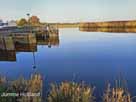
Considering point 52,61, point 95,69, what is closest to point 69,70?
point 95,69

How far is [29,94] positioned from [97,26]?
8885 cm

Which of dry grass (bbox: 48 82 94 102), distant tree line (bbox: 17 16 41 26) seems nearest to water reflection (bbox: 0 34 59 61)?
distant tree line (bbox: 17 16 41 26)

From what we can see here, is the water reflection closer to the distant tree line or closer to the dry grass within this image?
the distant tree line

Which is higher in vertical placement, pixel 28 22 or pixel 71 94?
pixel 71 94

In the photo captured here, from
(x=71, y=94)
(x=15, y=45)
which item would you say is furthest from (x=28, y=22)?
(x=71, y=94)

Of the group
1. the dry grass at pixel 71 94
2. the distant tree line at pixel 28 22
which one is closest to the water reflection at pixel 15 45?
the distant tree line at pixel 28 22

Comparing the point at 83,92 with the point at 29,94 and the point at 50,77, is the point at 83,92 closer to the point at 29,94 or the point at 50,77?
the point at 29,94

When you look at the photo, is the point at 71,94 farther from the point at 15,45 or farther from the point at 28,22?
the point at 28,22

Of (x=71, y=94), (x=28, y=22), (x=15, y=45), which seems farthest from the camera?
(x=28, y=22)

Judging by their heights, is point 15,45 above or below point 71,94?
below

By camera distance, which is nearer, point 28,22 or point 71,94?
point 71,94

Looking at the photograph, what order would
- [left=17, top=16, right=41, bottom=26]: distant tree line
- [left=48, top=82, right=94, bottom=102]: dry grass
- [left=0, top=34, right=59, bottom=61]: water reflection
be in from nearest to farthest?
[left=48, top=82, right=94, bottom=102]: dry grass → [left=0, top=34, right=59, bottom=61]: water reflection → [left=17, top=16, right=41, bottom=26]: distant tree line

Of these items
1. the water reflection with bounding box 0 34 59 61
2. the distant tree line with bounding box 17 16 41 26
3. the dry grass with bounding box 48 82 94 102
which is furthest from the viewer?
the distant tree line with bounding box 17 16 41 26

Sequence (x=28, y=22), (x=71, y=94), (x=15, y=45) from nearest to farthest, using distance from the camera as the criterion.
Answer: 1. (x=71, y=94)
2. (x=15, y=45)
3. (x=28, y=22)
